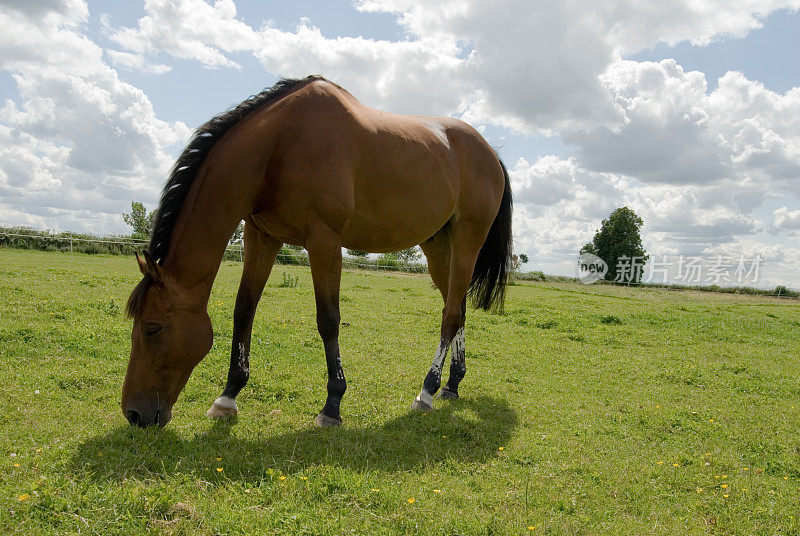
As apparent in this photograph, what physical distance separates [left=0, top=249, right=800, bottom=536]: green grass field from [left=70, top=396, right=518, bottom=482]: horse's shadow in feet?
0.07

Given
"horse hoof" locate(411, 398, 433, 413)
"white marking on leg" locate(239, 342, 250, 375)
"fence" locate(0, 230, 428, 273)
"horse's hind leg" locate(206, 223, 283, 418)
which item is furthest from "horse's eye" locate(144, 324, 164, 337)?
"fence" locate(0, 230, 428, 273)

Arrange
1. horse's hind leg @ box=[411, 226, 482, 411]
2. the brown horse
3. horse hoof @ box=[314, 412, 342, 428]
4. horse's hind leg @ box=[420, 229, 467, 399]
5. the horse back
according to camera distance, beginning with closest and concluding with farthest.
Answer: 1. the brown horse
2. the horse back
3. horse hoof @ box=[314, 412, 342, 428]
4. horse's hind leg @ box=[411, 226, 482, 411]
5. horse's hind leg @ box=[420, 229, 467, 399]

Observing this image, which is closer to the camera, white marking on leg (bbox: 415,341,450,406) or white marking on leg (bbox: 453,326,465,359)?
white marking on leg (bbox: 415,341,450,406)

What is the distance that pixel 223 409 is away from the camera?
4762mm

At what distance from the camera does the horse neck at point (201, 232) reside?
404cm

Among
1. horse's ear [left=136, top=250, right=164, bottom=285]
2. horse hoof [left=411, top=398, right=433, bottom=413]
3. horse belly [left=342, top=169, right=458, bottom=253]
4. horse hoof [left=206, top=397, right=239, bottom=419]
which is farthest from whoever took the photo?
horse hoof [left=411, top=398, right=433, bottom=413]

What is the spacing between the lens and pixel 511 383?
23.4ft

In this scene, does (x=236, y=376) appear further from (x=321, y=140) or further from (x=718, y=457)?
(x=718, y=457)

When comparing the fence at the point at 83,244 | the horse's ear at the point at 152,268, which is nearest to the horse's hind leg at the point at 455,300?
the horse's ear at the point at 152,268

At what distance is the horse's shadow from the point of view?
333 cm

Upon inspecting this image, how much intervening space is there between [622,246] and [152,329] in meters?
58.0

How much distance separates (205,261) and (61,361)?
9.76ft

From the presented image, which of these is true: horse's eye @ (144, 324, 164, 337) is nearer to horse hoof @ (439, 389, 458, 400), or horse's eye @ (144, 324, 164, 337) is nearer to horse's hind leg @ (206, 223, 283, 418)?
horse's hind leg @ (206, 223, 283, 418)

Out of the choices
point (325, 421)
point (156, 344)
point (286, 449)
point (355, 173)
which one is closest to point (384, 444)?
point (325, 421)
